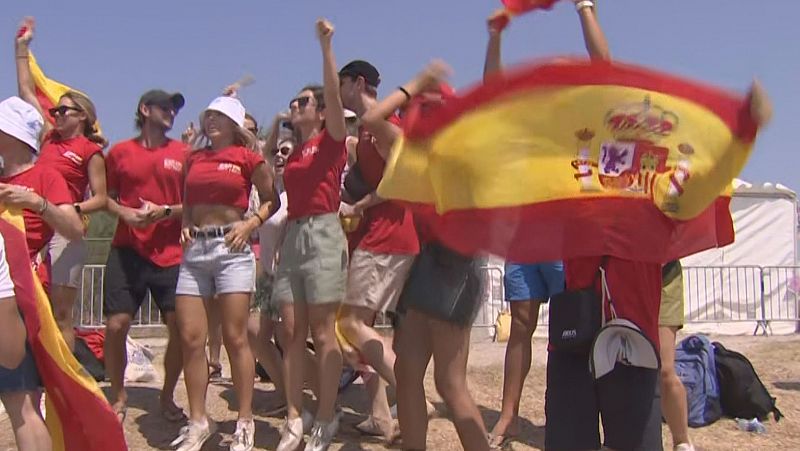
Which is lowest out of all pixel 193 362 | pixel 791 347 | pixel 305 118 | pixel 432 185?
pixel 791 347

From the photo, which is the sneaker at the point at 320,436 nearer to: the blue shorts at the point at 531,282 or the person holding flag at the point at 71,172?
the blue shorts at the point at 531,282

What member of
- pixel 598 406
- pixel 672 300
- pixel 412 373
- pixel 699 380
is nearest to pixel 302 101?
pixel 412 373

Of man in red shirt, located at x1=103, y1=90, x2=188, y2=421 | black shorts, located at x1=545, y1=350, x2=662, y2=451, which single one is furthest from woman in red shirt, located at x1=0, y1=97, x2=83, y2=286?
black shorts, located at x1=545, y1=350, x2=662, y2=451

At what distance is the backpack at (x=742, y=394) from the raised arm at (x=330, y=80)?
3933mm

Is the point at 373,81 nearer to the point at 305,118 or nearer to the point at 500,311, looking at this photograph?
the point at 305,118

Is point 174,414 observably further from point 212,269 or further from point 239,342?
point 212,269

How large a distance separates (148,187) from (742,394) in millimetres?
4620

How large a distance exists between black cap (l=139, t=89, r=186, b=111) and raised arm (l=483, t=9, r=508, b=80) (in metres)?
2.65

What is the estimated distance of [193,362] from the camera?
5.19 m

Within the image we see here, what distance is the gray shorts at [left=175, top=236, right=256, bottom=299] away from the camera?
16.9ft

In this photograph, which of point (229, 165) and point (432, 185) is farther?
point (229, 165)

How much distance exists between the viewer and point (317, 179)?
504cm

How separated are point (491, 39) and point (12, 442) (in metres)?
3.83

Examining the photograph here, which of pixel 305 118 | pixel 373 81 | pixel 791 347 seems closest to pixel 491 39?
pixel 373 81
